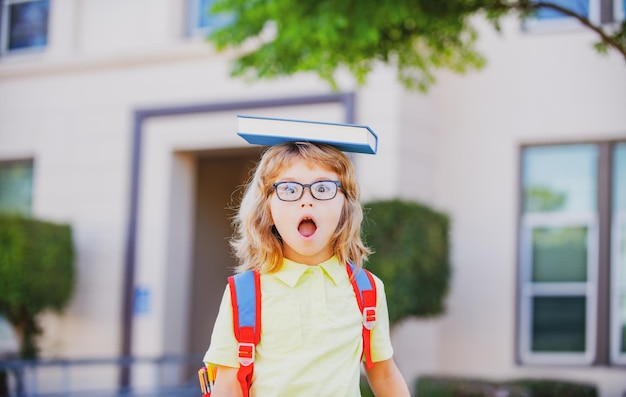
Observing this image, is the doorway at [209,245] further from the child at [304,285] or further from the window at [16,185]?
the child at [304,285]

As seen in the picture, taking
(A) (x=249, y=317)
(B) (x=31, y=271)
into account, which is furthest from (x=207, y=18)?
(A) (x=249, y=317)

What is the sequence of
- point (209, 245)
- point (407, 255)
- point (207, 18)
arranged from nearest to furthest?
point (407, 255) < point (207, 18) < point (209, 245)

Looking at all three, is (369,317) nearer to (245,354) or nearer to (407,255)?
(245,354)

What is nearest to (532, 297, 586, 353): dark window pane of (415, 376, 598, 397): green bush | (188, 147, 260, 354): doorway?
(415, 376, 598, 397): green bush

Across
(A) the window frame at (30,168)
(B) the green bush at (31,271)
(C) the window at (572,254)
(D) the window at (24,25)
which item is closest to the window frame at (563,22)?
(C) the window at (572,254)

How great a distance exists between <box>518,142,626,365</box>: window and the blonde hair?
7.01 metres

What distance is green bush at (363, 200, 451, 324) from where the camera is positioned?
8.30m

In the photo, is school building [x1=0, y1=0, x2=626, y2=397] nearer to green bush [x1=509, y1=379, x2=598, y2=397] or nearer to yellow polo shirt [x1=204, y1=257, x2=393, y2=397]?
green bush [x1=509, y1=379, x2=598, y2=397]

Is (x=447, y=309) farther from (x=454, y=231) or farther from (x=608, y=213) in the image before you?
(x=608, y=213)

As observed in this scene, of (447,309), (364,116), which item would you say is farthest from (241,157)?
(447,309)

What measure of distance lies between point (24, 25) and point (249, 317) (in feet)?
34.6

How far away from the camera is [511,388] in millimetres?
8727

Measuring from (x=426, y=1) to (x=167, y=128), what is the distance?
5.03 m

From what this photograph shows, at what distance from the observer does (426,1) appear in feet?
21.5
